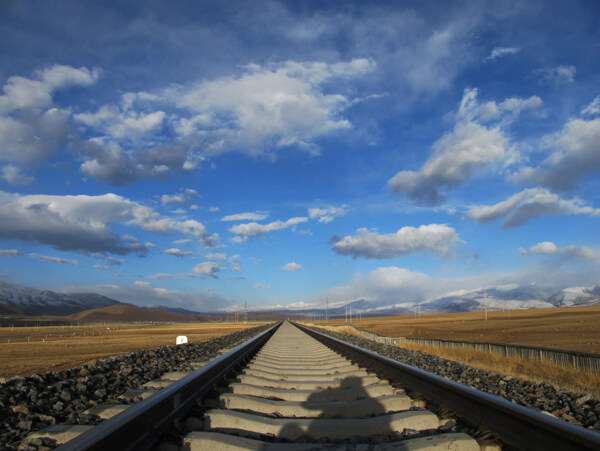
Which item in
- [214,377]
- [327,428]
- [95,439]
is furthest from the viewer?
[214,377]

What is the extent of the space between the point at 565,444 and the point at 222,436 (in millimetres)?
1997

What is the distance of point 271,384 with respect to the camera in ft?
16.8

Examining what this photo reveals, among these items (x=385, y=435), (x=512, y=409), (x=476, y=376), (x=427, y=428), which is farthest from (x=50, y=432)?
(x=476, y=376)

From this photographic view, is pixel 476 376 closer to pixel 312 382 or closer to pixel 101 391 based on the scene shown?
pixel 312 382

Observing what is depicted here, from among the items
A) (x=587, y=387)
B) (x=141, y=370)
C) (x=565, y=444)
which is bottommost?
(x=587, y=387)

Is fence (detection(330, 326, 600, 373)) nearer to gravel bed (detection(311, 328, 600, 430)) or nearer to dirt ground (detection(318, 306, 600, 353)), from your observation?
gravel bed (detection(311, 328, 600, 430))

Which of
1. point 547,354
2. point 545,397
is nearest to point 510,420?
point 545,397

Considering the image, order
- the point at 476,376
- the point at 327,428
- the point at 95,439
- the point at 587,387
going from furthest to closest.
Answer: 1. the point at 587,387
2. the point at 476,376
3. the point at 327,428
4. the point at 95,439

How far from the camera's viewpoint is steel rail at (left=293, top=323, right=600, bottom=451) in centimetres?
227

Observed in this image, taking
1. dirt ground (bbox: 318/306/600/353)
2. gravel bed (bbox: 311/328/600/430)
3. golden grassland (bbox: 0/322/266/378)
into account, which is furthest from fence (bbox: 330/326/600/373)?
golden grassland (bbox: 0/322/266/378)

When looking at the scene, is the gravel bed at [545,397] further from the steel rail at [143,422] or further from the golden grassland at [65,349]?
the golden grassland at [65,349]

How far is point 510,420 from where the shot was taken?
2.82m

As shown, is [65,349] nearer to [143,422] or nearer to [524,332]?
[143,422]

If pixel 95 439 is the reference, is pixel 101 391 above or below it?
below
